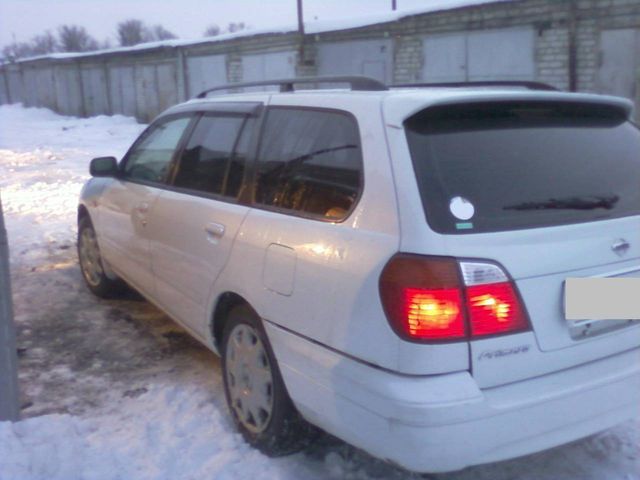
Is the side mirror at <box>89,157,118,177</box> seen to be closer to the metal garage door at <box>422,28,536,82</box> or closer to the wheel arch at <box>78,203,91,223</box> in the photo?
the wheel arch at <box>78,203,91,223</box>

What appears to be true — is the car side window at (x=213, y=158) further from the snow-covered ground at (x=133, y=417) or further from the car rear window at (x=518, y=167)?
the car rear window at (x=518, y=167)

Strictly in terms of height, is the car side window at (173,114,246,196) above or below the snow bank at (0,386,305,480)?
above

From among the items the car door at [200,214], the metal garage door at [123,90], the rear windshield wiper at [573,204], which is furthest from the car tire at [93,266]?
the metal garage door at [123,90]

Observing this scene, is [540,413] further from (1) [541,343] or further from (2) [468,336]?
(2) [468,336]

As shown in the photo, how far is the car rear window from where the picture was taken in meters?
2.63

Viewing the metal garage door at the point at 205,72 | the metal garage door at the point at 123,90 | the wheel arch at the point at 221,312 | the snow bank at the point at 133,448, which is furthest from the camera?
the metal garage door at the point at 123,90

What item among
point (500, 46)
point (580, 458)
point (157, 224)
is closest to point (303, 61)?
point (500, 46)

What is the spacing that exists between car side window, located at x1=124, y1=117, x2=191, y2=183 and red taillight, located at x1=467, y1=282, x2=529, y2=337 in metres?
2.56

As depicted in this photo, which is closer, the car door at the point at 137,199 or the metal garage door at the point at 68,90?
the car door at the point at 137,199

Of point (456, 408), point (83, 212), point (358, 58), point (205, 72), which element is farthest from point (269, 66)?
point (456, 408)

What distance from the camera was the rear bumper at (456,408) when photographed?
2.47m

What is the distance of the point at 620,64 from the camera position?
13805 millimetres

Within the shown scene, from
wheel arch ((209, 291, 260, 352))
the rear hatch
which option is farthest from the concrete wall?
wheel arch ((209, 291, 260, 352))

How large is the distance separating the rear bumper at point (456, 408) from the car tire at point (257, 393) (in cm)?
32
